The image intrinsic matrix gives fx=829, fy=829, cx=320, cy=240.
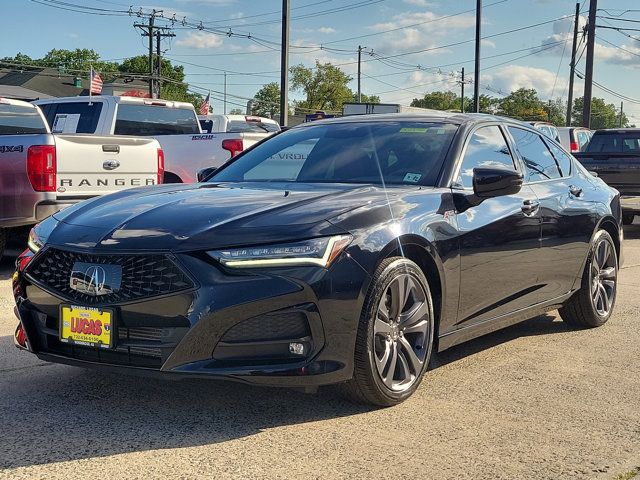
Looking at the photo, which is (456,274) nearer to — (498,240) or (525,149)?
(498,240)

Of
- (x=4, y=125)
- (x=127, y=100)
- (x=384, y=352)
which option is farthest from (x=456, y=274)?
(x=127, y=100)

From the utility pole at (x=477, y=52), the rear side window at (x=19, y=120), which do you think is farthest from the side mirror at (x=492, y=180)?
the utility pole at (x=477, y=52)

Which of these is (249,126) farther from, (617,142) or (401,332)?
(401,332)

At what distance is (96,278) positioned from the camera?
3688 mm

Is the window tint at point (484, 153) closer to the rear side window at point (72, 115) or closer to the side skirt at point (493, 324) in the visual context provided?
the side skirt at point (493, 324)

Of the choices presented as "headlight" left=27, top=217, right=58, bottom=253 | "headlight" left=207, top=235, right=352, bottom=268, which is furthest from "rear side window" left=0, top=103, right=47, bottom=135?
"headlight" left=207, top=235, right=352, bottom=268

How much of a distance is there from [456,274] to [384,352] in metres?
0.70

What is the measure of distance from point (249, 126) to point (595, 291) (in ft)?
39.6

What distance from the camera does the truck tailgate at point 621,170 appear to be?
14500 mm

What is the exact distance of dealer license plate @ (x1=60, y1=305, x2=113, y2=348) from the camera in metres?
3.66

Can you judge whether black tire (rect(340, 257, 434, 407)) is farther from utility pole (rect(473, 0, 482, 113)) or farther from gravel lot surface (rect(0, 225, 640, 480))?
utility pole (rect(473, 0, 482, 113))

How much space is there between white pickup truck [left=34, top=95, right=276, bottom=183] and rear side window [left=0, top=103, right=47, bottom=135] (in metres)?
2.56

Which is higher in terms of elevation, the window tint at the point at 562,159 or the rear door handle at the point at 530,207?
the window tint at the point at 562,159

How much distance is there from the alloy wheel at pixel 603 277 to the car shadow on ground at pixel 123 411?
282cm
